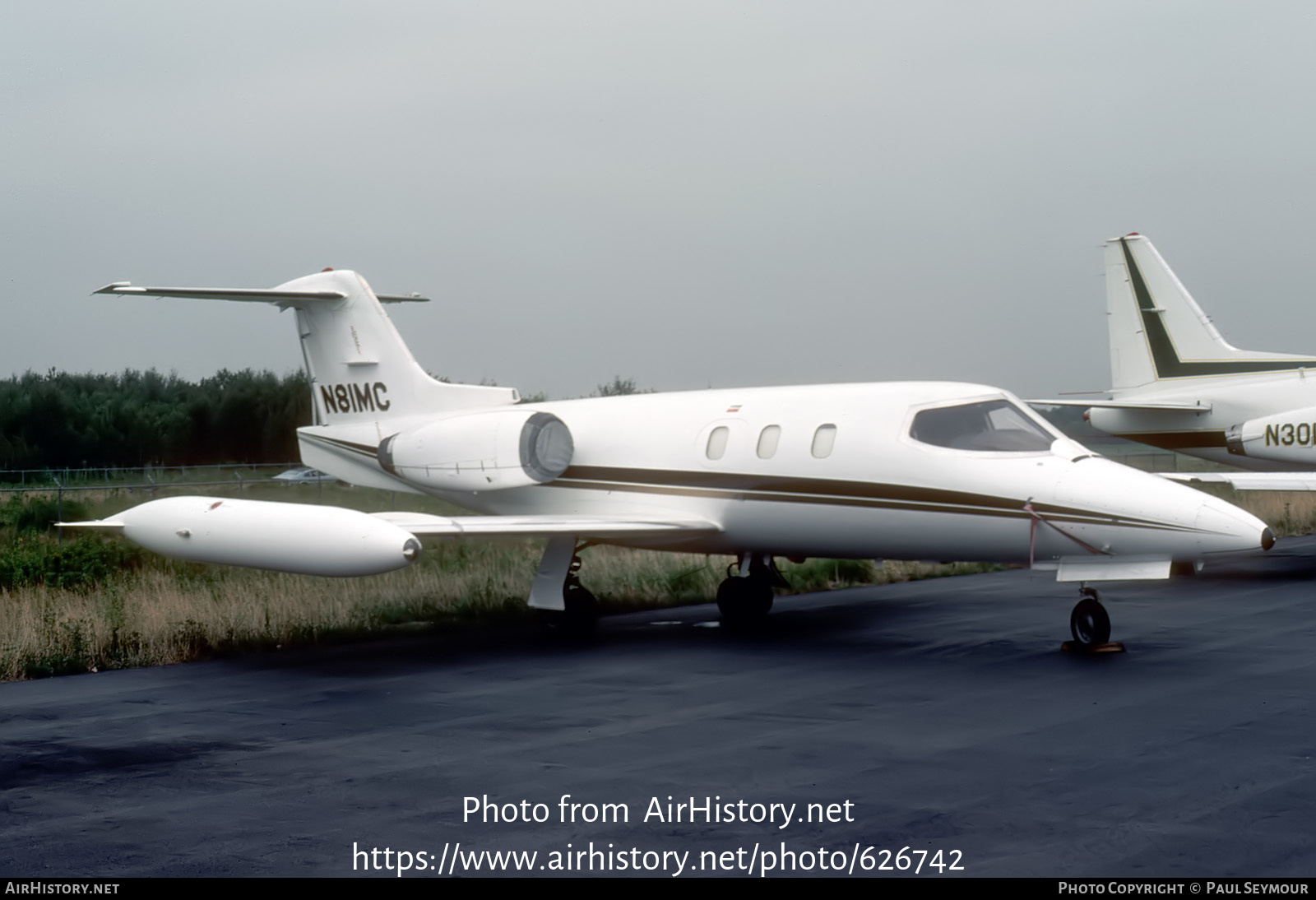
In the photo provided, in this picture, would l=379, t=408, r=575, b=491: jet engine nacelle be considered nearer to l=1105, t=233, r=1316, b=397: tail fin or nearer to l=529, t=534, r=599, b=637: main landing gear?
l=529, t=534, r=599, b=637: main landing gear

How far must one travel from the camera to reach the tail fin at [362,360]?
59.0 ft

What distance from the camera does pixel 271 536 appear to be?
1266 centimetres

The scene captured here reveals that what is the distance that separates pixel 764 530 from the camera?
14.2 meters

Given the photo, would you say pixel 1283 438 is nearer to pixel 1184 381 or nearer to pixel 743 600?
pixel 1184 381

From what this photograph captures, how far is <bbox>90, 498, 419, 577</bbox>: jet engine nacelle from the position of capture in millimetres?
12117

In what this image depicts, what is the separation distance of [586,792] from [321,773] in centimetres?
167

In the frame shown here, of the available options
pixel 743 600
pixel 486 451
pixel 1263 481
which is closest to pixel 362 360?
pixel 486 451

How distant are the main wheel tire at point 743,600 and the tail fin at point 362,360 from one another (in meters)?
4.30

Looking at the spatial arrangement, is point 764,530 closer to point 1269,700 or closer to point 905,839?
point 1269,700

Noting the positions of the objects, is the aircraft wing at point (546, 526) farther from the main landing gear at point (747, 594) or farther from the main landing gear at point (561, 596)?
the main landing gear at point (747, 594)

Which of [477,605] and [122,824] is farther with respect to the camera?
[477,605]

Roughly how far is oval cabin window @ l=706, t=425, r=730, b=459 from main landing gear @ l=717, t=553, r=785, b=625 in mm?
1156

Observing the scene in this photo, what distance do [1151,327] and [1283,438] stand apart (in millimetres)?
6801
